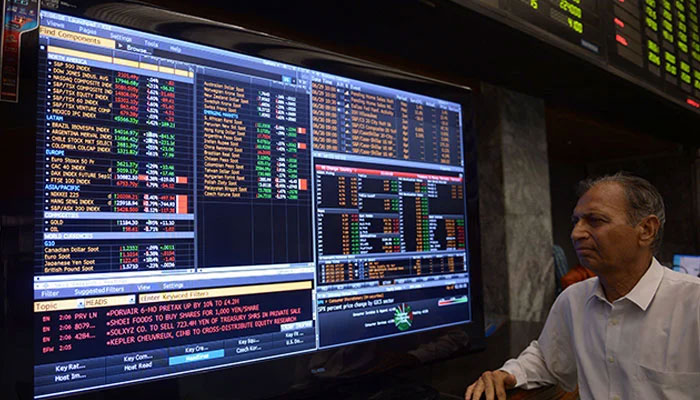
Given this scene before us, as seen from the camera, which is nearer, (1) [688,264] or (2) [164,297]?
(2) [164,297]

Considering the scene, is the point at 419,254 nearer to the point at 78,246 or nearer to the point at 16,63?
the point at 78,246

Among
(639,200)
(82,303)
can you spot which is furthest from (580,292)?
(82,303)

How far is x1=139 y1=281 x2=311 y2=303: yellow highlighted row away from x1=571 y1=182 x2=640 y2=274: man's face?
0.68 metres

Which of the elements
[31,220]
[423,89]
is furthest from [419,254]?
[31,220]

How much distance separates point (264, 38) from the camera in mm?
950

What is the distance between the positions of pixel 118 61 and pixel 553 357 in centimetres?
118

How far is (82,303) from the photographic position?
2.36 ft

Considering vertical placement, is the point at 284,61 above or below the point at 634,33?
below

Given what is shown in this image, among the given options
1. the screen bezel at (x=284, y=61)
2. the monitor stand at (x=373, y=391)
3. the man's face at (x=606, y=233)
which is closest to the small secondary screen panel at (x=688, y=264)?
the man's face at (x=606, y=233)

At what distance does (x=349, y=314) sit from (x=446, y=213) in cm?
39

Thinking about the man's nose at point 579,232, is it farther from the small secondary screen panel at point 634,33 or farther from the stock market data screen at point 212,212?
the small secondary screen panel at point 634,33

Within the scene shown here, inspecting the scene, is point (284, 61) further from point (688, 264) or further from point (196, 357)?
point (688, 264)

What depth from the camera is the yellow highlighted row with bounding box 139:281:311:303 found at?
2.57 feet

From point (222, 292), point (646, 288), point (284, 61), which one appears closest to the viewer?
point (222, 292)
